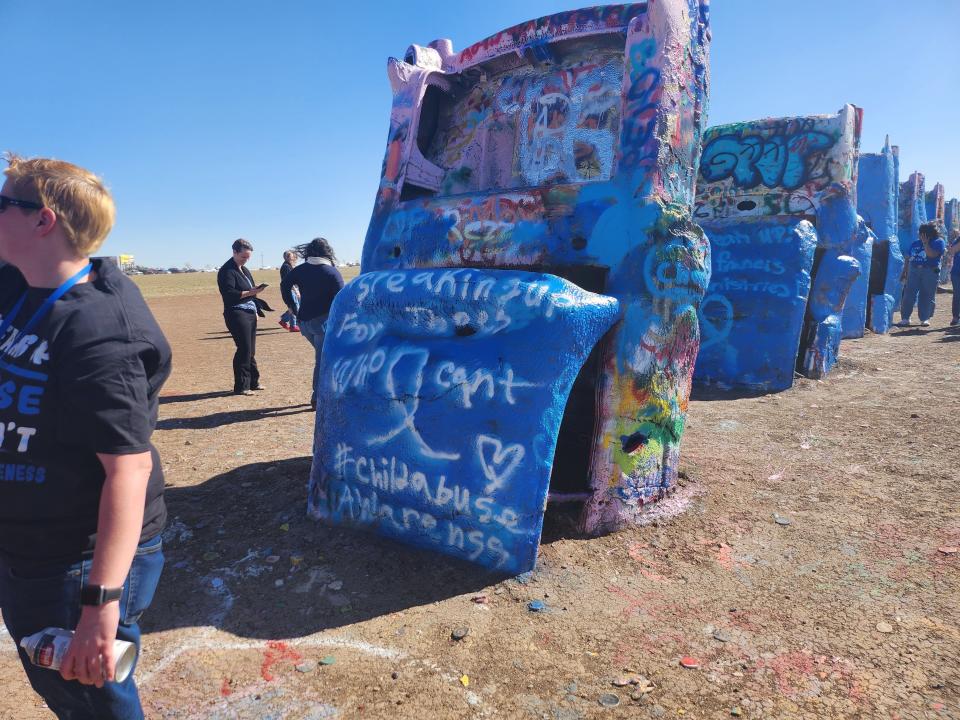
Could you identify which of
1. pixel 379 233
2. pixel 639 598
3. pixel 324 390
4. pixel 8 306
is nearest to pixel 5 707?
pixel 8 306

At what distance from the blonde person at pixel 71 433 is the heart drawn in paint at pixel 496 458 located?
5.87 ft

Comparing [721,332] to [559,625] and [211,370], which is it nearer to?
[559,625]

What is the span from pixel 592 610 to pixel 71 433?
7.76 ft

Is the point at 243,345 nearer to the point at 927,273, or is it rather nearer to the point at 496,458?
the point at 496,458

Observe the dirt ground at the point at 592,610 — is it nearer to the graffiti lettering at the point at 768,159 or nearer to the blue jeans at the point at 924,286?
the graffiti lettering at the point at 768,159

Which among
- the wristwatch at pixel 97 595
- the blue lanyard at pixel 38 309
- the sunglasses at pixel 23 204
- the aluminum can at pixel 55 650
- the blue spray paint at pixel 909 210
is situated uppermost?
the blue spray paint at pixel 909 210

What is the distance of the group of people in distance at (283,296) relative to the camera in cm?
612

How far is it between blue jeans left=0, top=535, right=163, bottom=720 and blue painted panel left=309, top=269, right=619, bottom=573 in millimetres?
1749

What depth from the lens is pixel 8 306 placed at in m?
1.63

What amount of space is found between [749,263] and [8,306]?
299 inches

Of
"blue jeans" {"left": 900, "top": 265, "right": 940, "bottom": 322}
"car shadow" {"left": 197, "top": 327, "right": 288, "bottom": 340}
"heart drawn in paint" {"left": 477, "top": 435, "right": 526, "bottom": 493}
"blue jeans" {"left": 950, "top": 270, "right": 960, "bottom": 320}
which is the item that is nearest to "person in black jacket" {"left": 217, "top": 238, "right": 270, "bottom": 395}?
"heart drawn in paint" {"left": 477, "top": 435, "right": 526, "bottom": 493}

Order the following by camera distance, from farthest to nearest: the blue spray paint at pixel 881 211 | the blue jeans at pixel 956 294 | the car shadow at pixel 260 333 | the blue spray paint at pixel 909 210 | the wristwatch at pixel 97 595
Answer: the blue spray paint at pixel 909 210 → the car shadow at pixel 260 333 → the blue spray paint at pixel 881 211 → the blue jeans at pixel 956 294 → the wristwatch at pixel 97 595

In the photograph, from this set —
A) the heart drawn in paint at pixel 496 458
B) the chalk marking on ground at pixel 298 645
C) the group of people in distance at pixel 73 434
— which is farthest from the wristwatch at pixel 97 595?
the heart drawn in paint at pixel 496 458

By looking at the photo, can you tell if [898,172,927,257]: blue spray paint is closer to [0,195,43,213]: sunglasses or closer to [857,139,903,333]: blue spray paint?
[857,139,903,333]: blue spray paint
